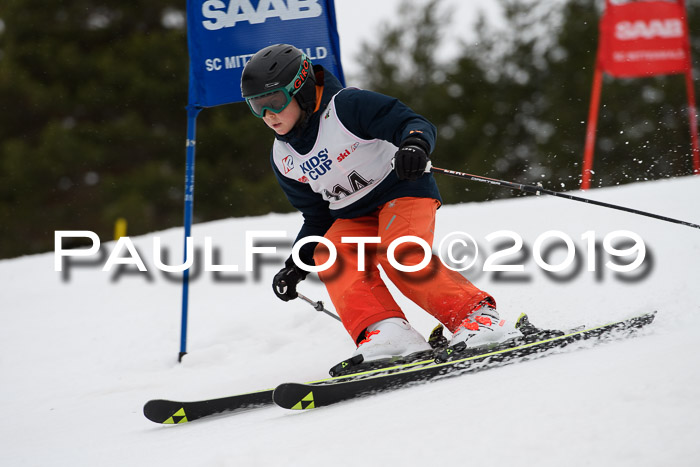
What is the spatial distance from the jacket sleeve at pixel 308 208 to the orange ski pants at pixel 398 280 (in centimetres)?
30

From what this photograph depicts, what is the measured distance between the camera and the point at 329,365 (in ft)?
11.5

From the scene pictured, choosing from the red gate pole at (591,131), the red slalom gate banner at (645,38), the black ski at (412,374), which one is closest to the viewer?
the black ski at (412,374)

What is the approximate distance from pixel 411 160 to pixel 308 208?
88 centimetres

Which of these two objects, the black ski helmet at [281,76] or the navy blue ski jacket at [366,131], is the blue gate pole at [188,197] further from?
the black ski helmet at [281,76]

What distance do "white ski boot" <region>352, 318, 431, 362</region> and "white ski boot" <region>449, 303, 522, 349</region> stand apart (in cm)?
17

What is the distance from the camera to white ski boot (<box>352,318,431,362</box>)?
8.81 ft

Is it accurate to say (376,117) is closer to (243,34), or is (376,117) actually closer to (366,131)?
(366,131)

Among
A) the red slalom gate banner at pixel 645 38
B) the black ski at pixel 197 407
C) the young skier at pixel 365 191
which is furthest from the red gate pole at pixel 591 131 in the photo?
the black ski at pixel 197 407

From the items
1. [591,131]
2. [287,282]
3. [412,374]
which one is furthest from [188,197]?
[591,131]

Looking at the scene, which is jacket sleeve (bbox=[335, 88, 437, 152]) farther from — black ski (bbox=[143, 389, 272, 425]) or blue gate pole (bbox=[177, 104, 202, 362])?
blue gate pole (bbox=[177, 104, 202, 362])

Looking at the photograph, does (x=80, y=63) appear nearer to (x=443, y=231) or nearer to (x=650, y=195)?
(x=443, y=231)

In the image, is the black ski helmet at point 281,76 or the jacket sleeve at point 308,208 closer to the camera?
the black ski helmet at point 281,76

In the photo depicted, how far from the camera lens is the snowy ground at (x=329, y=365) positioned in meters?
1.62

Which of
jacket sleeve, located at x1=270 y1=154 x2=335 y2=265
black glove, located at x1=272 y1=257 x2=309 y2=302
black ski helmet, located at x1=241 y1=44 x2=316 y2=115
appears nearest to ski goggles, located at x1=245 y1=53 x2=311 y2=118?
black ski helmet, located at x1=241 y1=44 x2=316 y2=115
